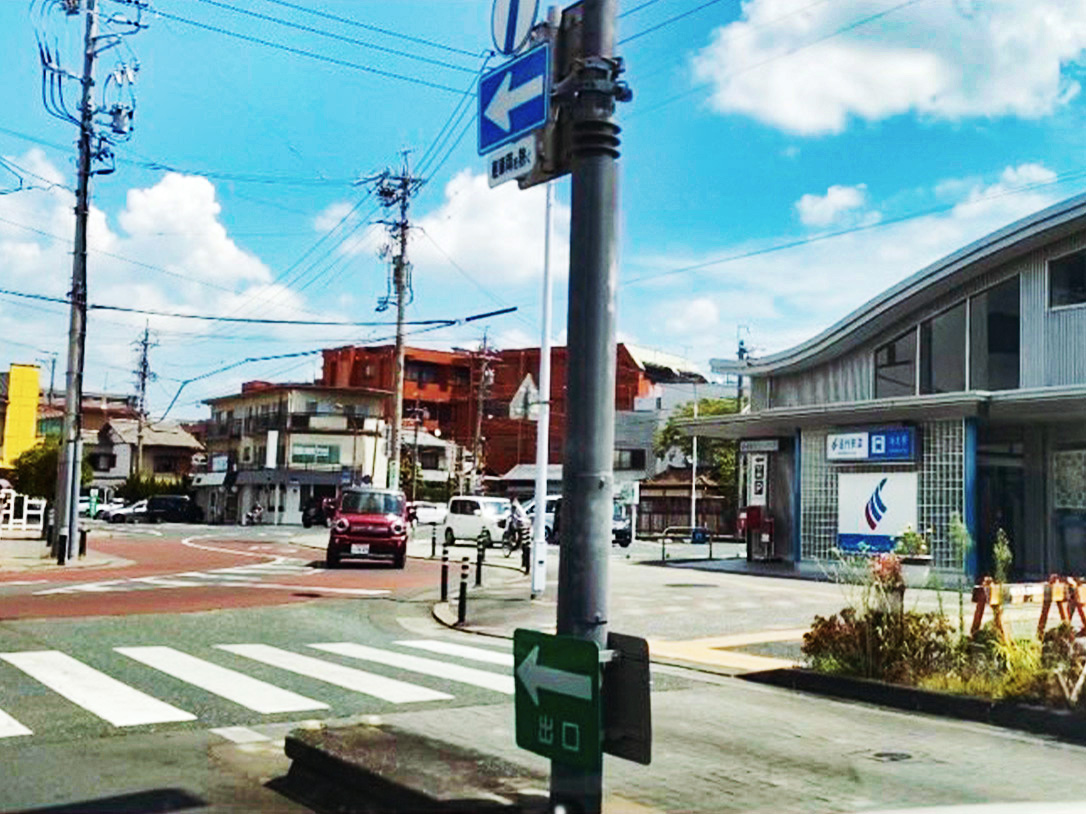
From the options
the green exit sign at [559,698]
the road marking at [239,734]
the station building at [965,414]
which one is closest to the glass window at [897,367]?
the station building at [965,414]

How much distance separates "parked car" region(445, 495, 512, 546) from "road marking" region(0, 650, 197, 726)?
28.2 meters

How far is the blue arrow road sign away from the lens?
18.0 ft

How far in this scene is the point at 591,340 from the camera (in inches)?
203

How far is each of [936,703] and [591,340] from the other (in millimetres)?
5862

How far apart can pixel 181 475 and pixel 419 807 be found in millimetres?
94634

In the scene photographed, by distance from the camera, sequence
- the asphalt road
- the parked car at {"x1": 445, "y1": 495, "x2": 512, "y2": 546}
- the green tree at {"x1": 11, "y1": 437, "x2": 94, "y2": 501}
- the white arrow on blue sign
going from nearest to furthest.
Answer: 1. the white arrow on blue sign
2. the asphalt road
3. the parked car at {"x1": 445, "y1": 495, "x2": 512, "y2": 546}
4. the green tree at {"x1": 11, "y1": 437, "x2": 94, "y2": 501}

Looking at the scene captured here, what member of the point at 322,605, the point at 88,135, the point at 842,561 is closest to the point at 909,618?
the point at 842,561

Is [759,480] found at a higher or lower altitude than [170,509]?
higher

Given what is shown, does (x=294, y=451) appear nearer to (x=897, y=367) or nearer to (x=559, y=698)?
(x=897, y=367)

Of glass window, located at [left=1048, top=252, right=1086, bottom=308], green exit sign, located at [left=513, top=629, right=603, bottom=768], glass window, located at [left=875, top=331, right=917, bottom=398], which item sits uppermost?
glass window, located at [left=1048, top=252, right=1086, bottom=308]

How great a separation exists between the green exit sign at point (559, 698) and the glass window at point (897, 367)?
22.3 meters

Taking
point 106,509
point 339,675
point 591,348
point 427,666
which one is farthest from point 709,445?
point 591,348

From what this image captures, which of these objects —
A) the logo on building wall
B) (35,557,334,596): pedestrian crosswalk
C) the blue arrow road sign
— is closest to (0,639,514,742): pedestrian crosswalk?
the blue arrow road sign

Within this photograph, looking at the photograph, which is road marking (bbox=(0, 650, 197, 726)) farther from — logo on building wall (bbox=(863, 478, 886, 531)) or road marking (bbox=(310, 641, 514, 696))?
logo on building wall (bbox=(863, 478, 886, 531))
